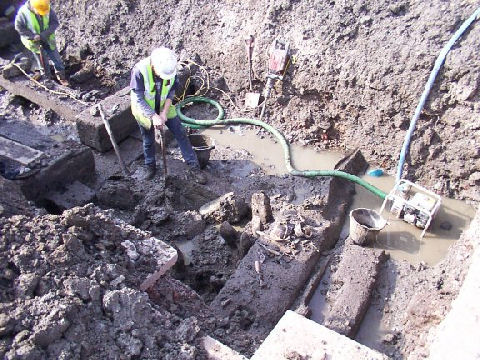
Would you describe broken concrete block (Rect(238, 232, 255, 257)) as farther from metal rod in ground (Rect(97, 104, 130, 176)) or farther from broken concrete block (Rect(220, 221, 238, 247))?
metal rod in ground (Rect(97, 104, 130, 176))

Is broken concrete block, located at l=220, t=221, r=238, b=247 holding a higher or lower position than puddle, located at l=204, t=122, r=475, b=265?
lower

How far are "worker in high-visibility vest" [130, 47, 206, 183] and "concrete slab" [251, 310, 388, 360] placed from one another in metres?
2.92

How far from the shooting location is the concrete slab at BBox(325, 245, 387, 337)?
4324 millimetres

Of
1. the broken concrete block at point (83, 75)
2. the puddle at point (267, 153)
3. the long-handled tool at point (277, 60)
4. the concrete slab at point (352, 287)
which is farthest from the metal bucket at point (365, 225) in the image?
the broken concrete block at point (83, 75)

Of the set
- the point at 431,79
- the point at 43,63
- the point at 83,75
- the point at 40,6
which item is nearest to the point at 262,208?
the point at 431,79

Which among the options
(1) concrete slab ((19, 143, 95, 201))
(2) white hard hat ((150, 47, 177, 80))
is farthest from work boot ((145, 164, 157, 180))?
(2) white hard hat ((150, 47, 177, 80))

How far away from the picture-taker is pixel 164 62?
5.28 meters

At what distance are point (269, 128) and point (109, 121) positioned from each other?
94.2 inches

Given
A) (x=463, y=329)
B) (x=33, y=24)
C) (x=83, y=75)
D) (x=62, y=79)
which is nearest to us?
(x=463, y=329)

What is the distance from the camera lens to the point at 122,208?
18.5ft

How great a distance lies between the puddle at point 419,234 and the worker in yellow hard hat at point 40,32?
5.51m

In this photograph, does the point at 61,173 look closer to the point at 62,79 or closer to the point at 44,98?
the point at 44,98

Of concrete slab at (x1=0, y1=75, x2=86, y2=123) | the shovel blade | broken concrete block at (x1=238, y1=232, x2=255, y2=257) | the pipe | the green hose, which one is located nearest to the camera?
broken concrete block at (x1=238, y1=232, x2=255, y2=257)

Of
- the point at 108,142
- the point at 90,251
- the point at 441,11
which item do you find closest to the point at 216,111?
the point at 108,142
